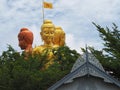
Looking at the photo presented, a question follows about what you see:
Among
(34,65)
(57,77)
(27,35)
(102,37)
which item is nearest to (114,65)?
(102,37)

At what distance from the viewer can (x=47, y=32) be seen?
98.8ft

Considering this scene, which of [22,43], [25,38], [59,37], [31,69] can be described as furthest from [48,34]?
[31,69]

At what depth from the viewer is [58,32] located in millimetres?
31125

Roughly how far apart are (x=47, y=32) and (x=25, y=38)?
5.83 ft

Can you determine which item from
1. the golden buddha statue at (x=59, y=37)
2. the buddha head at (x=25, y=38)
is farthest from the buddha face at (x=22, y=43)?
the golden buddha statue at (x=59, y=37)

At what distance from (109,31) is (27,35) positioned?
11.6m

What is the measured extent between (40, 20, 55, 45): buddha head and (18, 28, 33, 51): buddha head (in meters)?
1.01

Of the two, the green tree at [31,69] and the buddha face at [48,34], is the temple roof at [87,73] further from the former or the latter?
the buddha face at [48,34]

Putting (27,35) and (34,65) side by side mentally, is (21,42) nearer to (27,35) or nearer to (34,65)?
(27,35)

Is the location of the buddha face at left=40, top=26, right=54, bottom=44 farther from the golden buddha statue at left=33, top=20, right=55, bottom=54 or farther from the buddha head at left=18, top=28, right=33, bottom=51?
the buddha head at left=18, top=28, right=33, bottom=51

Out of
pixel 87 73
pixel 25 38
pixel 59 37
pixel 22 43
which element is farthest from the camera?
pixel 59 37

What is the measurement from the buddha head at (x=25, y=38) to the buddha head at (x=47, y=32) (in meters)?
1.01

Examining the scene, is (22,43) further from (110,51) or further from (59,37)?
(110,51)

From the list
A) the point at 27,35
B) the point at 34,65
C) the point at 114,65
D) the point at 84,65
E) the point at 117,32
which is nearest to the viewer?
the point at 84,65
